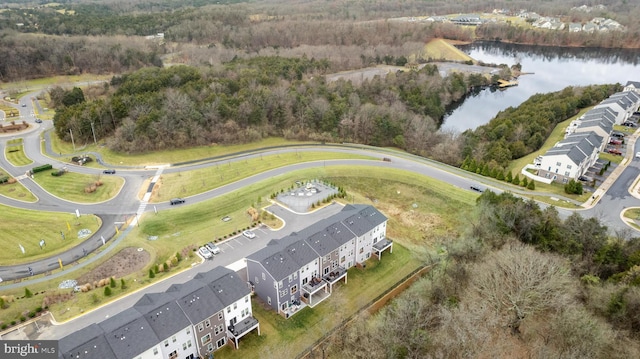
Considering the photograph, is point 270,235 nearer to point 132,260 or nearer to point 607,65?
point 132,260

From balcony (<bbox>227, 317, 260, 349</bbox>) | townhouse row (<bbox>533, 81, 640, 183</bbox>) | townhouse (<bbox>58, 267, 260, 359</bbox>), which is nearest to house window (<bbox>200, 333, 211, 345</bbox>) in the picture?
townhouse (<bbox>58, 267, 260, 359</bbox>)

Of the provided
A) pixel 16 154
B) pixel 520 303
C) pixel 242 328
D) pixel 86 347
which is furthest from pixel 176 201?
pixel 520 303

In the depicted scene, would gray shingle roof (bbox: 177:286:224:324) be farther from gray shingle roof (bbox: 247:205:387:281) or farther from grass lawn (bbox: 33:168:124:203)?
grass lawn (bbox: 33:168:124:203)

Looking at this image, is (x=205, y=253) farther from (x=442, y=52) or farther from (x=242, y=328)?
(x=442, y=52)

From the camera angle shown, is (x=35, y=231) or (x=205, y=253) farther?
(x=35, y=231)

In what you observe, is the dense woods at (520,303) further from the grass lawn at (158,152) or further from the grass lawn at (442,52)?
the grass lawn at (442,52)

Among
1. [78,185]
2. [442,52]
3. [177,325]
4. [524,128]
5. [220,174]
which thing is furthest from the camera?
[442,52]
